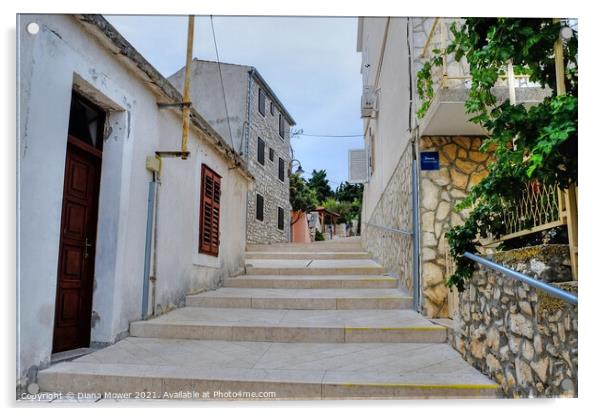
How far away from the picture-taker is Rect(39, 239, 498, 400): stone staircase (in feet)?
8.85

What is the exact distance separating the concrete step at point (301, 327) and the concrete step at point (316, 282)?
3.91ft

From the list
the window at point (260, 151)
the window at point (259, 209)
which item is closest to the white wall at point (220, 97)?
the window at point (260, 151)

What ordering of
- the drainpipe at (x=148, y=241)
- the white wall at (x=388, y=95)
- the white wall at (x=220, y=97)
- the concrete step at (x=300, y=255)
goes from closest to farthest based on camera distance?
the drainpipe at (x=148, y=241) < the white wall at (x=388, y=95) < the white wall at (x=220, y=97) < the concrete step at (x=300, y=255)

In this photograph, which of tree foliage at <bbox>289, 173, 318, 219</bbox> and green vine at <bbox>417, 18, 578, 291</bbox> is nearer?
green vine at <bbox>417, 18, 578, 291</bbox>

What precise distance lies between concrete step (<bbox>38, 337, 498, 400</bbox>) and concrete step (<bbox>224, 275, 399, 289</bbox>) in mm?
2194

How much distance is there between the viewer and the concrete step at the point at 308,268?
6953 millimetres

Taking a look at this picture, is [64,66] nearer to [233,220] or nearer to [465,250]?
[465,250]

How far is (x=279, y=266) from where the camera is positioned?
7.57 metres

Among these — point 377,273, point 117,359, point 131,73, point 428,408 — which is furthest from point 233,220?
point 428,408

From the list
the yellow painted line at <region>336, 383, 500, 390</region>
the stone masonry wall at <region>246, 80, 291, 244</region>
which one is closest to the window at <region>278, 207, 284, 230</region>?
the stone masonry wall at <region>246, 80, 291, 244</region>

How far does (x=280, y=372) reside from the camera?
2959mm

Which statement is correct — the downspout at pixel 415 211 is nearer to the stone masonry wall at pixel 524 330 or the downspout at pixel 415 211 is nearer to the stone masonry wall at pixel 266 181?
the stone masonry wall at pixel 524 330

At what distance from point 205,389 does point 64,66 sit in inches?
95.5

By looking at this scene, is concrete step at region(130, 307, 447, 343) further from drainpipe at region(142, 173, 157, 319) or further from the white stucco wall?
the white stucco wall
